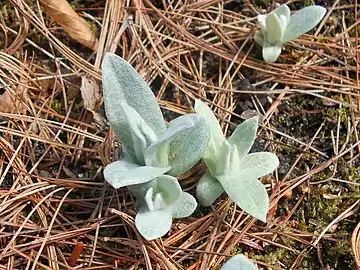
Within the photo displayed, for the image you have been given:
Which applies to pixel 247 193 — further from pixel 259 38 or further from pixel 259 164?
pixel 259 38

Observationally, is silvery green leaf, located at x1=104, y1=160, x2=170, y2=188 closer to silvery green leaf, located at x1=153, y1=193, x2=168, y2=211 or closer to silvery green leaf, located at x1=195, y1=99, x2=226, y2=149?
silvery green leaf, located at x1=153, y1=193, x2=168, y2=211

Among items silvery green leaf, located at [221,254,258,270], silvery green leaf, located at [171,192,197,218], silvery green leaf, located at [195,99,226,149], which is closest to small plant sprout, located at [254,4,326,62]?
silvery green leaf, located at [195,99,226,149]

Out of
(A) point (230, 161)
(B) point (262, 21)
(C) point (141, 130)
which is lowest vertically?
(A) point (230, 161)

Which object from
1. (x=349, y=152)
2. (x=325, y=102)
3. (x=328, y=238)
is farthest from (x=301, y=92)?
(x=328, y=238)

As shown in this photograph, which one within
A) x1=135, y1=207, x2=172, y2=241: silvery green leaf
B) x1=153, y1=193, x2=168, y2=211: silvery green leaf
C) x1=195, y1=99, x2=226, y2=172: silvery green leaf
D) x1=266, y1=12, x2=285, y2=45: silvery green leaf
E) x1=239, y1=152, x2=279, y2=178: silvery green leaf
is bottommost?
x1=135, y1=207, x2=172, y2=241: silvery green leaf

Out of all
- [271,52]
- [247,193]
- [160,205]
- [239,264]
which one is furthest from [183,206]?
[271,52]

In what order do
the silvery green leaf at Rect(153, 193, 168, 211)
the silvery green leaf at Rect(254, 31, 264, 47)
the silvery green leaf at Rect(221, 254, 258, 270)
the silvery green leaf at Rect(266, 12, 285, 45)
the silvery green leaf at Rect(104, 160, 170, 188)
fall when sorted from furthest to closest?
the silvery green leaf at Rect(254, 31, 264, 47) < the silvery green leaf at Rect(266, 12, 285, 45) < the silvery green leaf at Rect(153, 193, 168, 211) < the silvery green leaf at Rect(104, 160, 170, 188) < the silvery green leaf at Rect(221, 254, 258, 270)

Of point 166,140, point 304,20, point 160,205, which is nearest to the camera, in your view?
point 166,140
